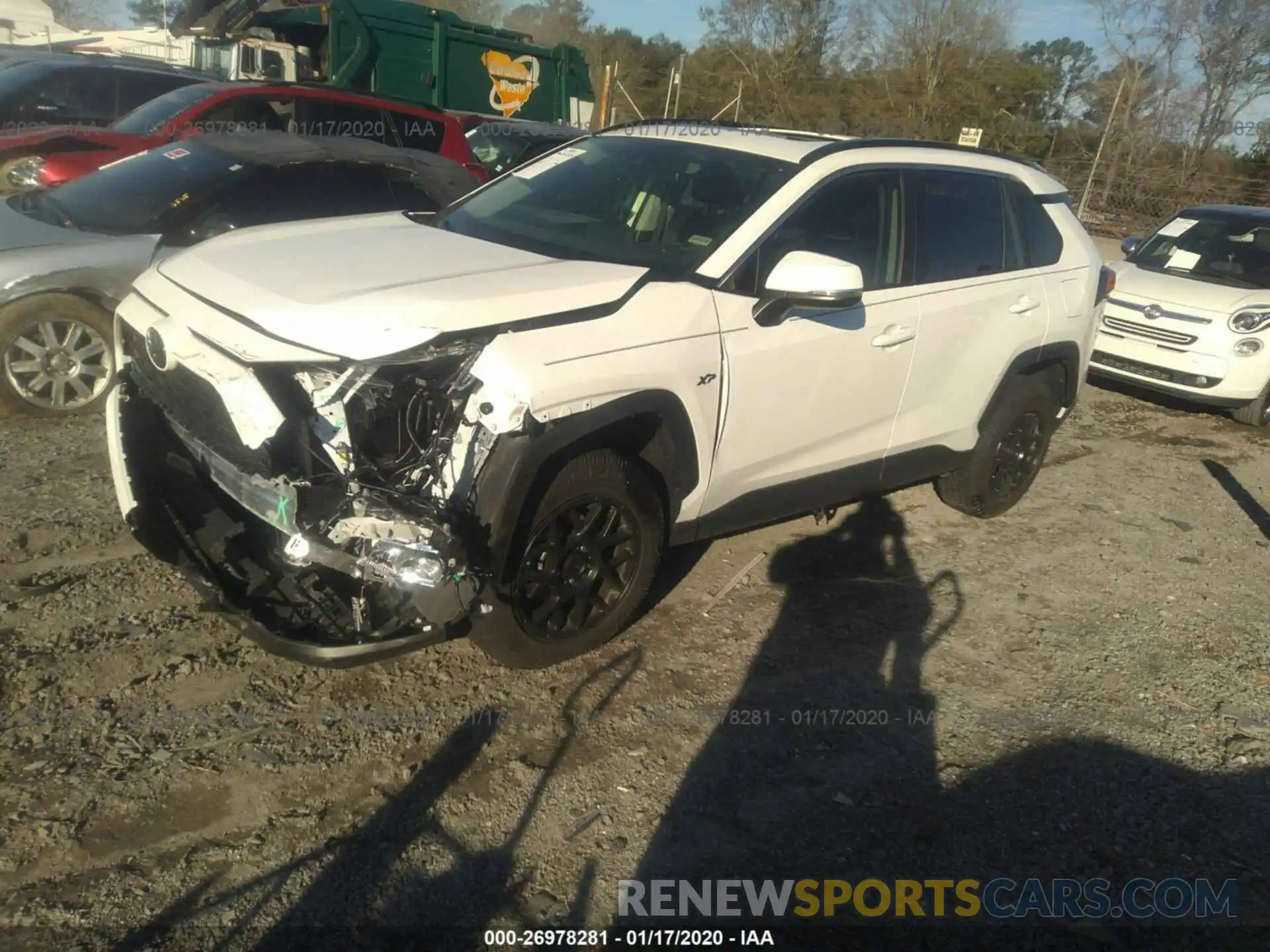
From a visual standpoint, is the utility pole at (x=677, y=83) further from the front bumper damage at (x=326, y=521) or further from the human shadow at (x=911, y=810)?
the front bumper damage at (x=326, y=521)

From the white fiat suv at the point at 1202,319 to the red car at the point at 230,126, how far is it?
560 cm

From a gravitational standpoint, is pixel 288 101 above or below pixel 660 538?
above

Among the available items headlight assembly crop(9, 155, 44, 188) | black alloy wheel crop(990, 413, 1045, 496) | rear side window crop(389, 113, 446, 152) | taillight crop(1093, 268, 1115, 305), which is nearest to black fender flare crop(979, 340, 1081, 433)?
black alloy wheel crop(990, 413, 1045, 496)

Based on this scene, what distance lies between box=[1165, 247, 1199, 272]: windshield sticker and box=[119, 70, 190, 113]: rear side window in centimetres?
1002

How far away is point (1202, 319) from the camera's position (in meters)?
7.98

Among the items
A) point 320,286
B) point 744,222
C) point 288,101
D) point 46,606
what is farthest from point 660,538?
point 288,101

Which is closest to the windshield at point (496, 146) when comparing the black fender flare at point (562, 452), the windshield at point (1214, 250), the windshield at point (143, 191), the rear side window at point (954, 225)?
the windshield at point (143, 191)

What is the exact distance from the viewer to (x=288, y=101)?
8758mm

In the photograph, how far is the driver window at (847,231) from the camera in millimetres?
3717

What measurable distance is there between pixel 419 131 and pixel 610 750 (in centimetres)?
715

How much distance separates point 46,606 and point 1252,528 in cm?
638

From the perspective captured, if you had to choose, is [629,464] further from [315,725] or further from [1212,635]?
[1212,635]

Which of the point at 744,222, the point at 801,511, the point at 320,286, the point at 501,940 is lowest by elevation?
the point at 501,940

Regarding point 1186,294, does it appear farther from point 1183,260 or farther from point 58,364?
point 58,364
